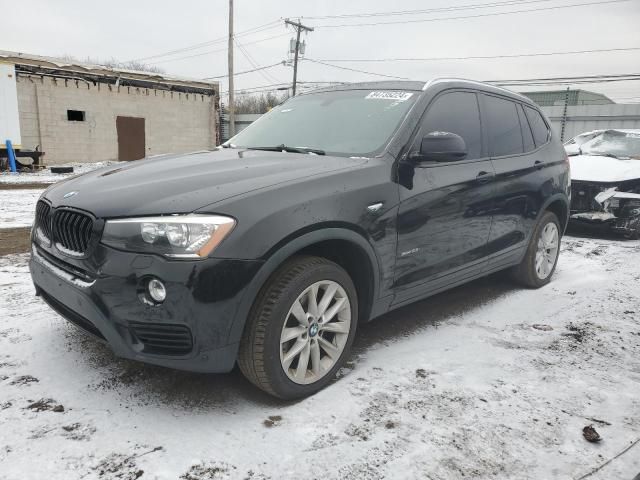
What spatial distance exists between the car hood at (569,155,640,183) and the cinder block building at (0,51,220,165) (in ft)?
62.6

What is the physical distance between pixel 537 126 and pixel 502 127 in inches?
31.4

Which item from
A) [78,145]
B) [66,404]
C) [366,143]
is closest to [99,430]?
[66,404]

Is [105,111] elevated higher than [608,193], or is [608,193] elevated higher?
[105,111]

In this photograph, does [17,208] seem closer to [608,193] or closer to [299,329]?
[299,329]

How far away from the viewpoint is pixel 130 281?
2.27 m

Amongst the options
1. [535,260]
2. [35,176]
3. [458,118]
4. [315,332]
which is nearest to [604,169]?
[535,260]

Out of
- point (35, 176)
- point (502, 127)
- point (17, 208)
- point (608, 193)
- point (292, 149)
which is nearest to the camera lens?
point (292, 149)

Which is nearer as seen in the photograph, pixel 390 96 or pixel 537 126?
pixel 390 96

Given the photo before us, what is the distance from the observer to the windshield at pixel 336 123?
3.26 metres

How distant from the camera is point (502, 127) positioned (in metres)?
4.18

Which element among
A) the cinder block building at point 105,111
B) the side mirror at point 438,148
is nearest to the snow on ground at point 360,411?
the side mirror at point 438,148

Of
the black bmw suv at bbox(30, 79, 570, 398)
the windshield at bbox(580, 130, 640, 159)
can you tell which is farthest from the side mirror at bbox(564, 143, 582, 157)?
the black bmw suv at bbox(30, 79, 570, 398)

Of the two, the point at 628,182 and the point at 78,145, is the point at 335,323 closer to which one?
the point at 628,182

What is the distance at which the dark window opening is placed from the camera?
2071cm
